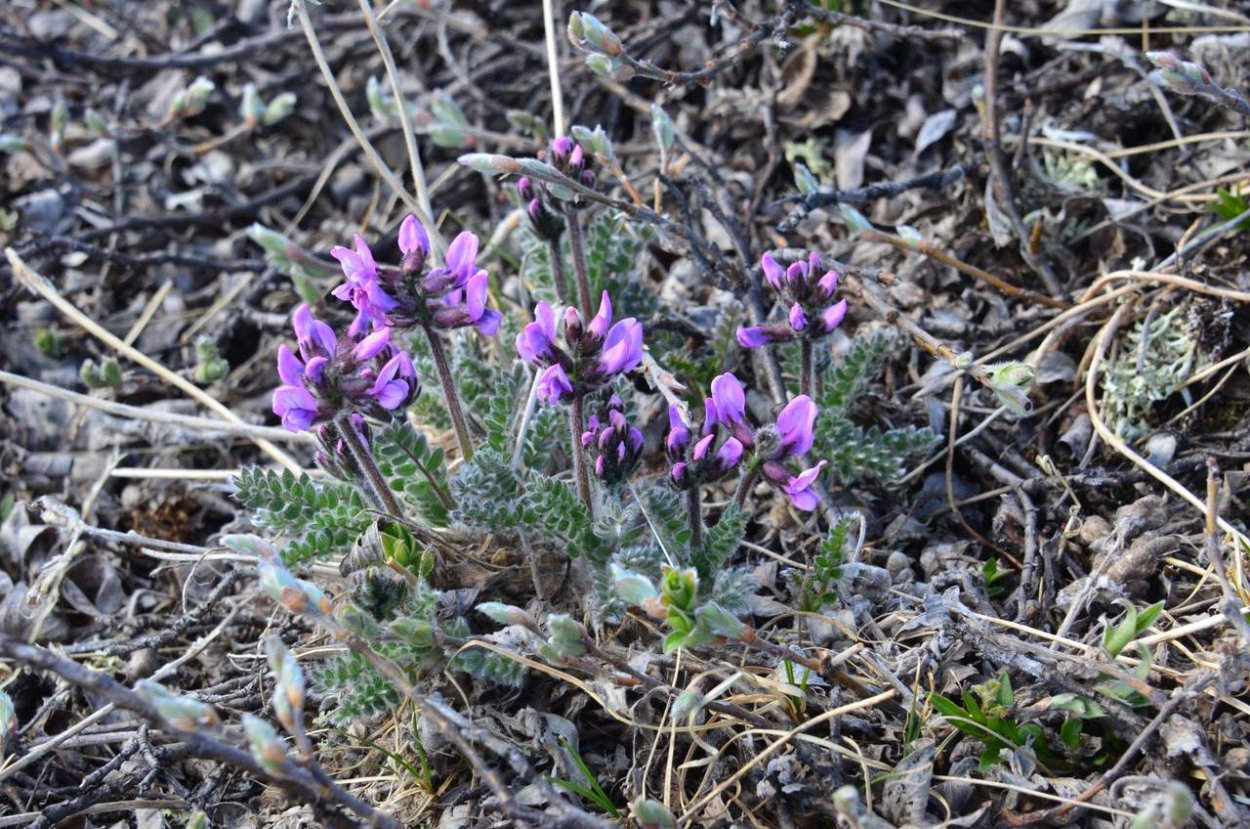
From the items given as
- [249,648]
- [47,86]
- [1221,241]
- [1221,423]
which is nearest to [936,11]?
[1221,241]

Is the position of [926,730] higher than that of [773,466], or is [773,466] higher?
[773,466]

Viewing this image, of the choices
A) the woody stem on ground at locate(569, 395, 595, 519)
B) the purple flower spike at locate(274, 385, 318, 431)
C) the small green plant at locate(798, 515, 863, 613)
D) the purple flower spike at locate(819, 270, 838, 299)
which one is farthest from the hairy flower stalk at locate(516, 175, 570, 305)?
the small green plant at locate(798, 515, 863, 613)

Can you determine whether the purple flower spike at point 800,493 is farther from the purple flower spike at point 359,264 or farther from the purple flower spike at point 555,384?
the purple flower spike at point 359,264

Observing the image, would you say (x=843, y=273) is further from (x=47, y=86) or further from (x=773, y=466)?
(x=47, y=86)

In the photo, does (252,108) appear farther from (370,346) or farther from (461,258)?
(370,346)

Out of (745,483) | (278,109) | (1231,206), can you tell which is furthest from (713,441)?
(278,109)

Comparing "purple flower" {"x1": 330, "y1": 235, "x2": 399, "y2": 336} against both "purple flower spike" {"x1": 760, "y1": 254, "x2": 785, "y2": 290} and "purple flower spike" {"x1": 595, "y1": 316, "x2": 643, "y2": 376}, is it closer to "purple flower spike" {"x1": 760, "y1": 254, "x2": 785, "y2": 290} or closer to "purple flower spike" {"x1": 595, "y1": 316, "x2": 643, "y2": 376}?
"purple flower spike" {"x1": 595, "y1": 316, "x2": 643, "y2": 376}

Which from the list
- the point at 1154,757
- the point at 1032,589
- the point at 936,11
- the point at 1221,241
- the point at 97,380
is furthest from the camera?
the point at 936,11

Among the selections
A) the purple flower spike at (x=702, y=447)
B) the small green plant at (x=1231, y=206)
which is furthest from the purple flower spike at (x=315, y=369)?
the small green plant at (x=1231, y=206)
